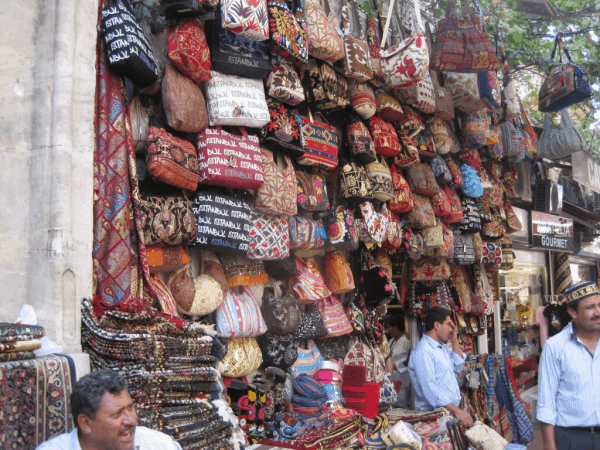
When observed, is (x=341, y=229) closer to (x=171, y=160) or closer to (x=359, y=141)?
(x=359, y=141)

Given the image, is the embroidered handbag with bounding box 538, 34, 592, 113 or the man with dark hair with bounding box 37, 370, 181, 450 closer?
the man with dark hair with bounding box 37, 370, 181, 450

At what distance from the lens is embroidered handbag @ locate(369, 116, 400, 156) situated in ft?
19.6

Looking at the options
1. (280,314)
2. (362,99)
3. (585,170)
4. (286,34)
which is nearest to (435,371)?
(280,314)

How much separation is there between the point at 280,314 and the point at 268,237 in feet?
2.05

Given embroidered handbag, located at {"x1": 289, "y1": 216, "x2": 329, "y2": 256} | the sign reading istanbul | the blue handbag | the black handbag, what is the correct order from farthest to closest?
1. the sign reading istanbul
2. the blue handbag
3. embroidered handbag, located at {"x1": 289, "y1": 216, "x2": 329, "y2": 256}
4. the black handbag

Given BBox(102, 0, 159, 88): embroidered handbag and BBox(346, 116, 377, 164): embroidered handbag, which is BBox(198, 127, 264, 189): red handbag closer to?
BBox(102, 0, 159, 88): embroidered handbag

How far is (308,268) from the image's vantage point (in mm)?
5402

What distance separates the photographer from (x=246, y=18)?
416 centimetres

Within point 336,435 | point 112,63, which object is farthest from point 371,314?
point 112,63

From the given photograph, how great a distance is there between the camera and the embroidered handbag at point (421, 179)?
6656 mm

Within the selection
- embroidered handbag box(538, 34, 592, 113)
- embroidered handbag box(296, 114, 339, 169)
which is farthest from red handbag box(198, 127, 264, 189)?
embroidered handbag box(538, 34, 592, 113)

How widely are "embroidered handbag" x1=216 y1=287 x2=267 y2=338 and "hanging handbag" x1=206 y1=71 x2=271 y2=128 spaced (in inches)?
46.2

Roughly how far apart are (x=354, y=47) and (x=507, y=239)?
185 inches

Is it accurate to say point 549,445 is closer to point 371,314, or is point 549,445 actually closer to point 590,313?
point 590,313
